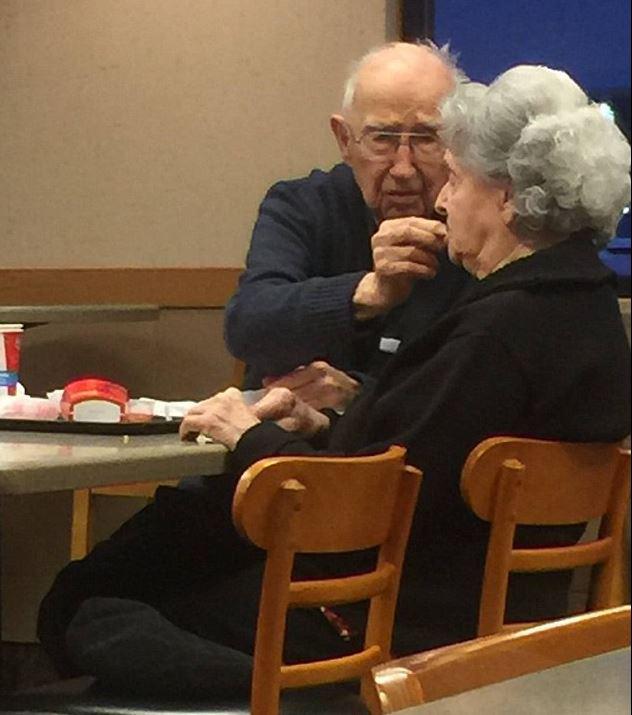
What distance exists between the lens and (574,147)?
4.50 feet

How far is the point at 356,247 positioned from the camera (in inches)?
63.7

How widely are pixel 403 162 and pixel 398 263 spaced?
0.14 m

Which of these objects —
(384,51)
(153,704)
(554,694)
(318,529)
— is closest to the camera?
(554,694)

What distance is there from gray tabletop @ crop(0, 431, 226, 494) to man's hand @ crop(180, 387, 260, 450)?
0.07 ft

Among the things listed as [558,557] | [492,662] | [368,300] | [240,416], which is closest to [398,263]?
[368,300]

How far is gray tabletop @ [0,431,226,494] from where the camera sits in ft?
3.66

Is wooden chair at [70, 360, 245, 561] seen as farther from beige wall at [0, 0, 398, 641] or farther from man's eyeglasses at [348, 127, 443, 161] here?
man's eyeglasses at [348, 127, 443, 161]

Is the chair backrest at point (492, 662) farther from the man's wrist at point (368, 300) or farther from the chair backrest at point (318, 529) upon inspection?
the man's wrist at point (368, 300)

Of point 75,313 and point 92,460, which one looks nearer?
point 92,460

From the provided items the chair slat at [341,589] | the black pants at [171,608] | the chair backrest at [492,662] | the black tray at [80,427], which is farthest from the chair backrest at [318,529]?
the chair backrest at [492,662]

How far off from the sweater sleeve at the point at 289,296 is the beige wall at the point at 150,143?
0.03 m

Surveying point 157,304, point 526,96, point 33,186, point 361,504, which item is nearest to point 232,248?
point 157,304

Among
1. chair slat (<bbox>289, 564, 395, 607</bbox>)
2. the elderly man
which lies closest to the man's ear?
the elderly man

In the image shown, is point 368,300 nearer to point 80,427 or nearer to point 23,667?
point 80,427
